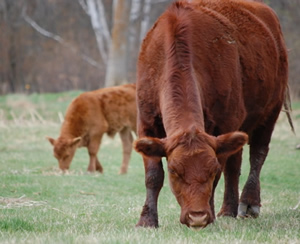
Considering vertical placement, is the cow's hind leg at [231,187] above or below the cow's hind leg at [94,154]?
above

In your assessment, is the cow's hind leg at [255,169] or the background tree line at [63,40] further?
the background tree line at [63,40]

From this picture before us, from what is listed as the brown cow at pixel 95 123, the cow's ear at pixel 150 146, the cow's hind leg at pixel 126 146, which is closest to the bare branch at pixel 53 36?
the brown cow at pixel 95 123

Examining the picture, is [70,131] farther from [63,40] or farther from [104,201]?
[63,40]

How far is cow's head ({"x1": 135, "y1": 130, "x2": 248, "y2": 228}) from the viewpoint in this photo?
562 cm

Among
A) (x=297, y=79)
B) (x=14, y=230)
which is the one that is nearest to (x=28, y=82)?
(x=297, y=79)

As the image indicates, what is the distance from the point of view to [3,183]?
432 inches

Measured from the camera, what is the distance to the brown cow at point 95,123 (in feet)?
49.6

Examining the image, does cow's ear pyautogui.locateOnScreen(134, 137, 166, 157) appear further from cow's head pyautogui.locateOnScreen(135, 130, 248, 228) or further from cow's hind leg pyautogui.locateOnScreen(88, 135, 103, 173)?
cow's hind leg pyautogui.locateOnScreen(88, 135, 103, 173)

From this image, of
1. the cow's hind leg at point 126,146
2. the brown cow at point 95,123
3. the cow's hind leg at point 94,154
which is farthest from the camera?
the cow's hind leg at point 126,146

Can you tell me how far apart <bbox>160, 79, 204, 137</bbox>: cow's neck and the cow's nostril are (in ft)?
2.54

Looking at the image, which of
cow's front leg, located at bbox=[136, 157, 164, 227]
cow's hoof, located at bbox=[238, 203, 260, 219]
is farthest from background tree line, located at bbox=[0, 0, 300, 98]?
cow's front leg, located at bbox=[136, 157, 164, 227]

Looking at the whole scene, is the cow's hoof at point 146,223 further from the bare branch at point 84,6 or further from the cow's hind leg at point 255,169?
the bare branch at point 84,6

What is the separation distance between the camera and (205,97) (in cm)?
658

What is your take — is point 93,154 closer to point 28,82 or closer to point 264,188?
point 264,188
